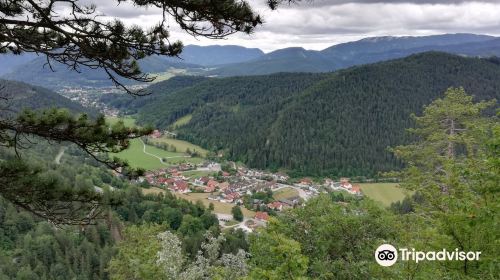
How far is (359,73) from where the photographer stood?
141125 mm

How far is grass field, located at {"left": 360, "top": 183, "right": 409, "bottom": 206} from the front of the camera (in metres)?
70.2

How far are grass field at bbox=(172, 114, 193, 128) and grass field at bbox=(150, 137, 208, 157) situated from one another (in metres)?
21.2

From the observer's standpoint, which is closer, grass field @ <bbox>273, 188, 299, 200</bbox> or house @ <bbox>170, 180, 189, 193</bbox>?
grass field @ <bbox>273, 188, 299, 200</bbox>

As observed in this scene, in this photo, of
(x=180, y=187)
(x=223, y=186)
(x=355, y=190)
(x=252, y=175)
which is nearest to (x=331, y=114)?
(x=252, y=175)

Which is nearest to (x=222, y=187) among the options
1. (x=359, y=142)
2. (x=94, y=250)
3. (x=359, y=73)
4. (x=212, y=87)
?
(x=94, y=250)

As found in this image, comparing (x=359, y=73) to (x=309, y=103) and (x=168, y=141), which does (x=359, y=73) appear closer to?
(x=309, y=103)

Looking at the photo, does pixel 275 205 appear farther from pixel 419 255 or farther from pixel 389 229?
pixel 419 255

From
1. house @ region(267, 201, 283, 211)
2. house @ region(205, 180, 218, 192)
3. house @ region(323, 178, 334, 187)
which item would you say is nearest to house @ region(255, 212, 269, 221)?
house @ region(267, 201, 283, 211)

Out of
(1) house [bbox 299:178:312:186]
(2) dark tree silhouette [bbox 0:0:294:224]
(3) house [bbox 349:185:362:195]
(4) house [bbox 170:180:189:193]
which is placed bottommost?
(1) house [bbox 299:178:312:186]

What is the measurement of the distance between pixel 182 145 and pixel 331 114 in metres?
47.1

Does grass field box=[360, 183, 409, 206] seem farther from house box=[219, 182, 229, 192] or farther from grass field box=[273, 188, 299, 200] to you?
house box=[219, 182, 229, 192]

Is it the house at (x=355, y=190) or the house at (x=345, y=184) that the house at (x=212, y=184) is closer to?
the house at (x=345, y=184)

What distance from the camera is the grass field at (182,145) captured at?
371 ft

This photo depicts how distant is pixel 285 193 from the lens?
73688mm
